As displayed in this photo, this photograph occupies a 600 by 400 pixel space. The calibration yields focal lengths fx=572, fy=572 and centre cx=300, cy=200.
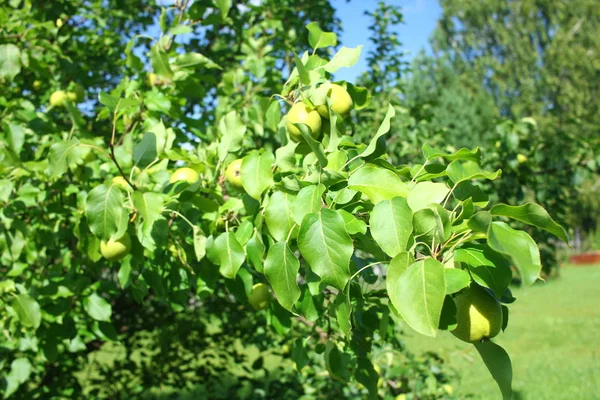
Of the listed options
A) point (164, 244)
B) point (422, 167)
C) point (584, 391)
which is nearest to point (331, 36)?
point (422, 167)

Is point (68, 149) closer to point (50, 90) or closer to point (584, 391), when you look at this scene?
point (50, 90)

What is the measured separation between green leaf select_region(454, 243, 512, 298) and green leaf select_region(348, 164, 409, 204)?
0.16 m

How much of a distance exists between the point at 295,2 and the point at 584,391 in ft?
14.4

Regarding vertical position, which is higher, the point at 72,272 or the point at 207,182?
the point at 207,182

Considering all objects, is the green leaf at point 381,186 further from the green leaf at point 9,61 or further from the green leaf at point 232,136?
the green leaf at point 9,61

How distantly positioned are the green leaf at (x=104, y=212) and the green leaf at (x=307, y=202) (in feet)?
1.51

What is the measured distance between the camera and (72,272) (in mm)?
1914

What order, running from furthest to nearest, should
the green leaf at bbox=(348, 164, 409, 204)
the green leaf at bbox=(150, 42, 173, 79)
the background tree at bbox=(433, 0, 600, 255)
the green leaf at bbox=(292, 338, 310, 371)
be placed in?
the background tree at bbox=(433, 0, 600, 255), the green leaf at bbox=(150, 42, 173, 79), the green leaf at bbox=(292, 338, 310, 371), the green leaf at bbox=(348, 164, 409, 204)

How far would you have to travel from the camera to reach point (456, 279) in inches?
32.1

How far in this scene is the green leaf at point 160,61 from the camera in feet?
5.71

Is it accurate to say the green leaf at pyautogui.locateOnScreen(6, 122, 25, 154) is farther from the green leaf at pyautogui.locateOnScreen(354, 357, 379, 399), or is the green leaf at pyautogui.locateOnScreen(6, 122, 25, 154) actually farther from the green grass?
the green grass

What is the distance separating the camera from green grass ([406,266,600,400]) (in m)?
5.42

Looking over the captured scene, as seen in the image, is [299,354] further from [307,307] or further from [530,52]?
[530,52]

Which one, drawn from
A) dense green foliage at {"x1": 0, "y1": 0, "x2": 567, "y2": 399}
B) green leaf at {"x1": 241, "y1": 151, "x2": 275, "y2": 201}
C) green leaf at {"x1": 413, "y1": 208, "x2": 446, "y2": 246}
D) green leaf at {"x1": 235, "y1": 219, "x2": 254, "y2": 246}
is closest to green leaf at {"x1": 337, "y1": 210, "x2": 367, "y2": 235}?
dense green foliage at {"x1": 0, "y1": 0, "x2": 567, "y2": 399}
